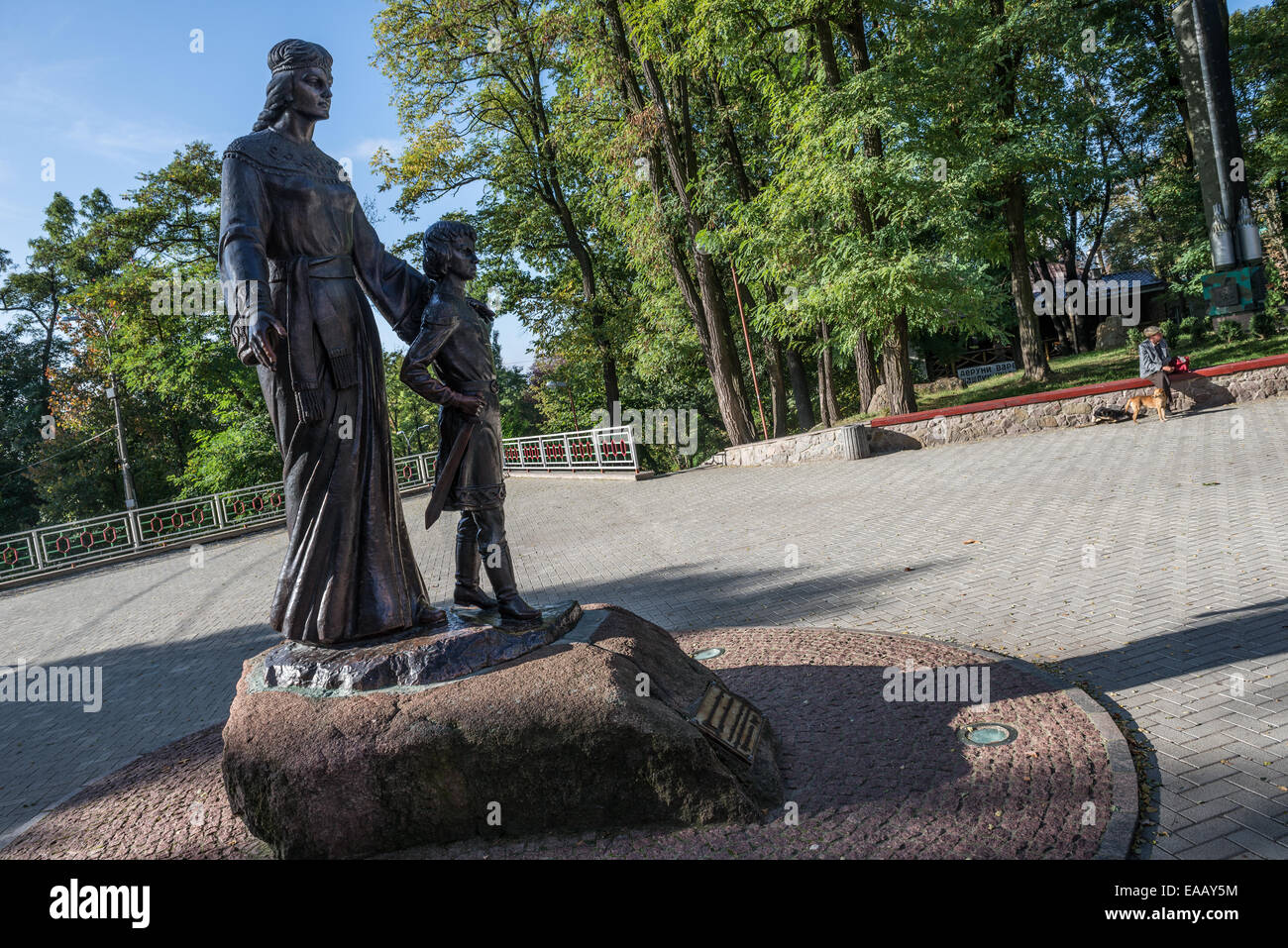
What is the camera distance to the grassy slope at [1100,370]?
1956 cm

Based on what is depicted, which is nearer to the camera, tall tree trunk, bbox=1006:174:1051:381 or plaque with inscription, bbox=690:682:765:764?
plaque with inscription, bbox=690:682:765:764

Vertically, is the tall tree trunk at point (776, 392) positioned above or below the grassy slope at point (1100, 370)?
above

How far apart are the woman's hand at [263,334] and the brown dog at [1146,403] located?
1483 cm

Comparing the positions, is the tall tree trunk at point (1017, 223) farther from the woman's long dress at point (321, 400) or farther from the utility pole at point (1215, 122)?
the woman's long dress at point (321, 400)

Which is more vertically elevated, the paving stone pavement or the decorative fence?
the decorative fence

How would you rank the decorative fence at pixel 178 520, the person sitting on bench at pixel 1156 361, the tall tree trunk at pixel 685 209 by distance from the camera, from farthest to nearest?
the decorative fence at pixel 178 520
the tall tree trunk at pixel 685 209
the person sitting on bench at pixel 1156 361

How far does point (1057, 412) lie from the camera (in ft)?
51.1

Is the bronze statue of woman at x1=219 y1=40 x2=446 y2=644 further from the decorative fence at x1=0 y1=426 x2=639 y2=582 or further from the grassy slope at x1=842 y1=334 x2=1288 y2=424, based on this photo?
the grassy slope at x1=842 y1=334 x2=1288 y2=424

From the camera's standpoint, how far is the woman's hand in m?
3.78

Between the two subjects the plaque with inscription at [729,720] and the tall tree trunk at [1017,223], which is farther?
the tall tree trunk at [1017,223]

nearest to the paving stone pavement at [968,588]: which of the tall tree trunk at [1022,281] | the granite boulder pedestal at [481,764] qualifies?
the granite boulder pedestal at [481,764]

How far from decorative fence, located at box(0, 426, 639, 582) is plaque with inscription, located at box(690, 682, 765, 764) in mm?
15588

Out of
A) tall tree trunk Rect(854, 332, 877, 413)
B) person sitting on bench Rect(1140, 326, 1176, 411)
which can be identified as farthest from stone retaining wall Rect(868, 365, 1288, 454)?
tall tree trunk Rect(854, 332, 877, 413)

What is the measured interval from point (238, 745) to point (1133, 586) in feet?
20.7
